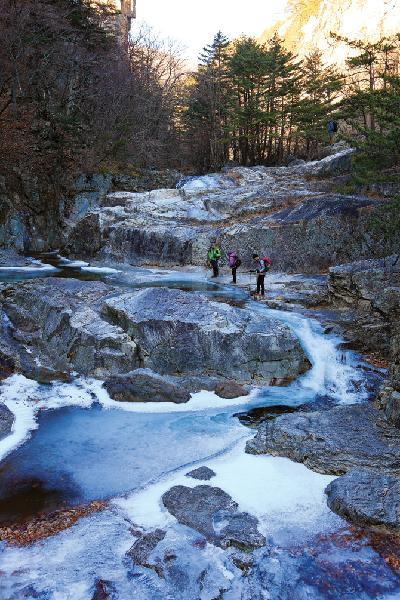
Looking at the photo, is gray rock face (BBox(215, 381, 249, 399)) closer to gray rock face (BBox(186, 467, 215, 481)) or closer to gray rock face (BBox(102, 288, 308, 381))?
gray rock face (BBox(102, 288, 308, 381))

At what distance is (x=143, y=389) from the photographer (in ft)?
42.1

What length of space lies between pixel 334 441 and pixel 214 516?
10.8 ft

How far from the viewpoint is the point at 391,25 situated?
213 ft

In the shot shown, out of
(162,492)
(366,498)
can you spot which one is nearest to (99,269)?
(162,492)

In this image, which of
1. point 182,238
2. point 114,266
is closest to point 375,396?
point 182,238

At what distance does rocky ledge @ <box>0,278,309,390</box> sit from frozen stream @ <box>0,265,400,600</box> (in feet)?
2.20

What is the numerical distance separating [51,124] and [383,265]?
2829 centimetres

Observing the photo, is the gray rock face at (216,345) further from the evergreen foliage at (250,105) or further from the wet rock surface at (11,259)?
the evergreen foliage at (250,105)

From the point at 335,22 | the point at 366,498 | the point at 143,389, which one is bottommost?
the point at 143,389

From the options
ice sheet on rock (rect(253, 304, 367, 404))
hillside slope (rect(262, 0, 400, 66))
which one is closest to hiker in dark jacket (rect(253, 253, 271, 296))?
ice sheet on rock (rect(253, 304, 367, 404))

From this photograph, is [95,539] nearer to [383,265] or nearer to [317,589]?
[317,589]

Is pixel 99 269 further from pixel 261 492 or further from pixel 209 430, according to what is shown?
pixel 261 492

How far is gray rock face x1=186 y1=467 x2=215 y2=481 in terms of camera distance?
8.88 metres

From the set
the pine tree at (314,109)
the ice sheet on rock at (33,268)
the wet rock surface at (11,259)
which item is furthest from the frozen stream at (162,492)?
the pine tree at (314,109)
